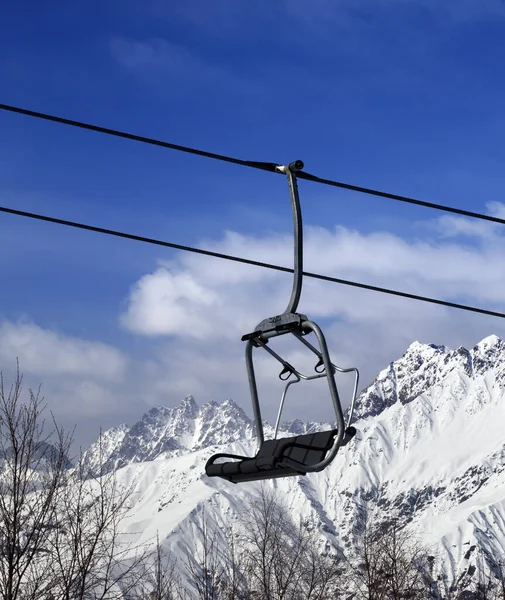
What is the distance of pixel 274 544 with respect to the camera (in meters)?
30.8

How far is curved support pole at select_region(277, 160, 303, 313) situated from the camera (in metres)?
5.91

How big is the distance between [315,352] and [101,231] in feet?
9.40

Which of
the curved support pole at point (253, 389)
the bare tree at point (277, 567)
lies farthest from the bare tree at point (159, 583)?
the curved support pole at point (253, 389)

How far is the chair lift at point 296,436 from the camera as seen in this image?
542 centimetres

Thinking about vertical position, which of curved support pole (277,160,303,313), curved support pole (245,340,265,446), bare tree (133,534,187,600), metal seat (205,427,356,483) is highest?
bare tree (133,534,187,600)

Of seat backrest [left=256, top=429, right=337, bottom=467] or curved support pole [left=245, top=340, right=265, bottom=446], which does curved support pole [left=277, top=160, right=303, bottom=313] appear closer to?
curved support pole [left=245, top=340, right=265, bottom=446]

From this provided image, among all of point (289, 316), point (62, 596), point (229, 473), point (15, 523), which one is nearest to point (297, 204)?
point (289, 316)

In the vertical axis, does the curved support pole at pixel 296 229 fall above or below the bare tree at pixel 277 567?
below

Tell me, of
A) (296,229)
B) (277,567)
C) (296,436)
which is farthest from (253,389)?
(277,567)

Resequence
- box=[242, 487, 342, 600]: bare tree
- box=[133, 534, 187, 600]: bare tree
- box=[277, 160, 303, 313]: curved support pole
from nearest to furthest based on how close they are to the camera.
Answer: box=[277, 160, 303, 313]: curved support pole → box=[133, 534, 187, 600]: bare tree → box=[242, 487, 342, 600]: bare tree

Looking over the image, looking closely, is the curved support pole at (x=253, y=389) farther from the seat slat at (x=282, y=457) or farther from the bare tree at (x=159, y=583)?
the bare tree at (x=159, y=583)

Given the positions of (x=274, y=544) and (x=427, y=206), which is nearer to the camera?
(x=427, y=206)

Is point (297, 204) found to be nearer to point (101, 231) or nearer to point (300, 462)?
point (300, 462)

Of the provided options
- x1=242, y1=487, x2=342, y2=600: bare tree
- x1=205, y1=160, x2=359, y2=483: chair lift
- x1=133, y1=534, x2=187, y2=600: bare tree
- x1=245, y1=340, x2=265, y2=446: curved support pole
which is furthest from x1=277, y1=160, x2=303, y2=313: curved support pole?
x1=242, y1=487, x2=342, y2=600: bare tree
